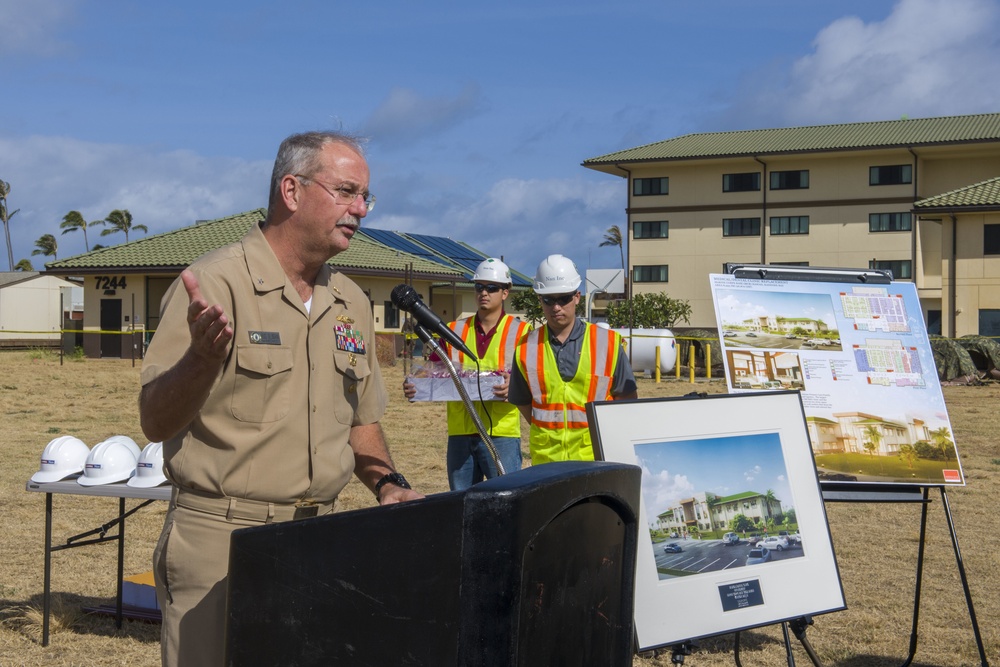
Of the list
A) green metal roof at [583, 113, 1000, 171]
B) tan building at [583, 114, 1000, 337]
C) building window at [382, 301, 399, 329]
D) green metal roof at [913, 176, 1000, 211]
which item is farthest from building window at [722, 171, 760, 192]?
building window at [382, 301, 399, 329]

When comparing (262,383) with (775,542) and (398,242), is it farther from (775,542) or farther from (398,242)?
(398,242)

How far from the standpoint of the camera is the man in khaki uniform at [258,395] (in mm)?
2678

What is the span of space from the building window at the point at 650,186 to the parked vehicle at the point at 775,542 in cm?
4758

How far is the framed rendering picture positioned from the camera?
3.62m

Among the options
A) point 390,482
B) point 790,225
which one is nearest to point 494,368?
point 390,482

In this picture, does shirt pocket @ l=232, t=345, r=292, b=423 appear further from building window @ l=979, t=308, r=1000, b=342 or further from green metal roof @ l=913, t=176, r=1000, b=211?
building window @ l=979, t=308, r=1000, b=342

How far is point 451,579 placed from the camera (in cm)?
181

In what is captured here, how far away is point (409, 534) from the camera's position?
1864 millimetres

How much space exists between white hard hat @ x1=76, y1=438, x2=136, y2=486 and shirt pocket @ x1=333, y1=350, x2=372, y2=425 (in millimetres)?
2941

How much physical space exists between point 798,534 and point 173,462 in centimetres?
237

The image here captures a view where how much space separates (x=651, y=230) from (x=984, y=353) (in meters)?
24.7

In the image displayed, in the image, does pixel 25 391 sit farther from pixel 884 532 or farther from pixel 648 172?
pixel 648 172

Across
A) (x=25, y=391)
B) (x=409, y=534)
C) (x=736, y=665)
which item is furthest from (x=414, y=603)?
(x=25, y=391)

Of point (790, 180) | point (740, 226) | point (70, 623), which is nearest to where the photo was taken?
point (70, 623)
